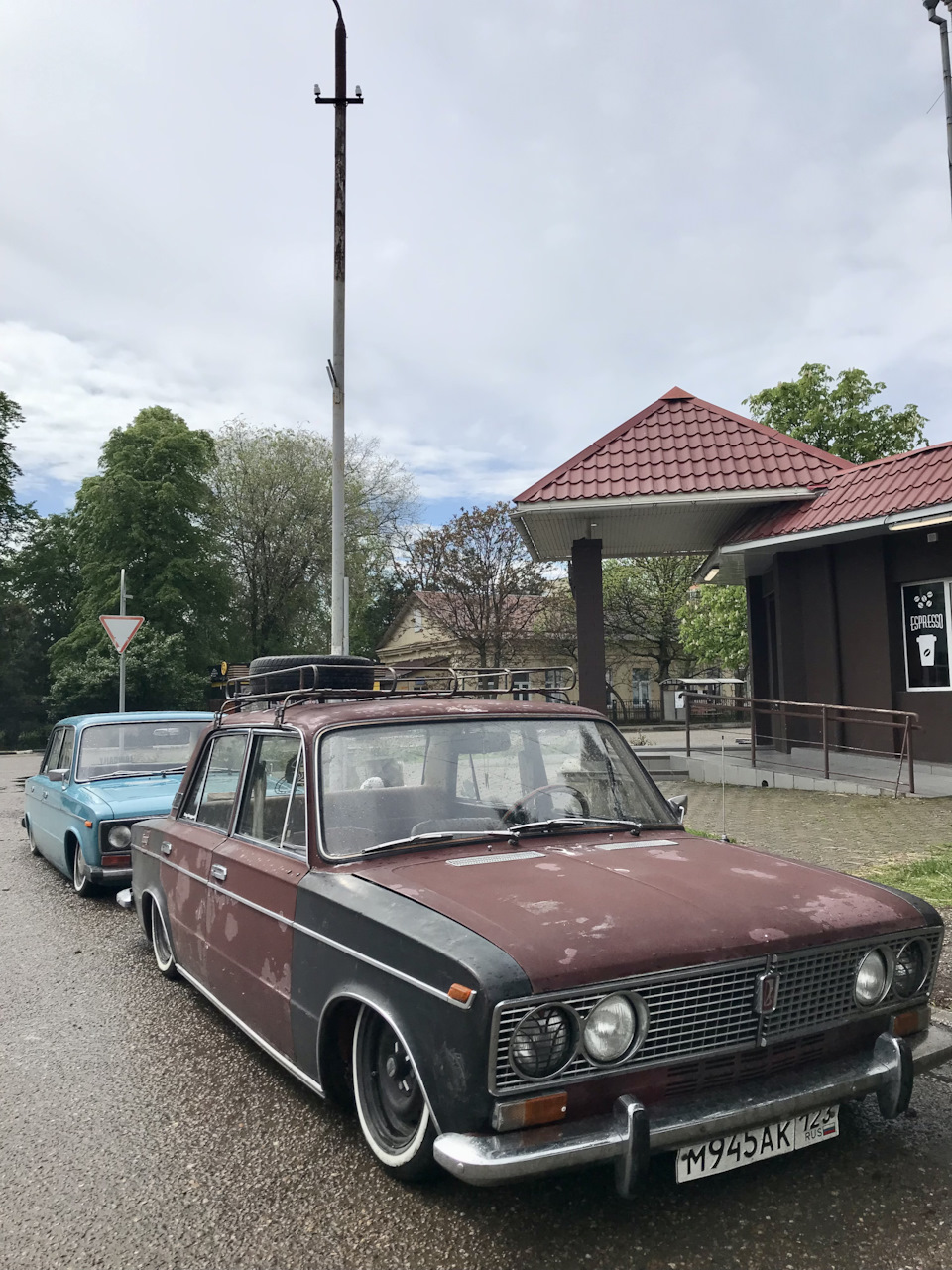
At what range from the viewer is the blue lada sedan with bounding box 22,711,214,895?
25.1 ft

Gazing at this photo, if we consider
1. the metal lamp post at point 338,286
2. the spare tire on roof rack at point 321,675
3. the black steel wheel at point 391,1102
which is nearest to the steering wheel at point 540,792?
the black steel wheel at point 391,1102

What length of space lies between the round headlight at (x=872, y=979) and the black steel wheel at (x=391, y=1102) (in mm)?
1440

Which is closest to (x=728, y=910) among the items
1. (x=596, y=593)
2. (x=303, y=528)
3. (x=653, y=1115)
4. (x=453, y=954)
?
(x=653, y=1115)

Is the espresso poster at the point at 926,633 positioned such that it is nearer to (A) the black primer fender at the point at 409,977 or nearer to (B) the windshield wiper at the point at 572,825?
(B) the windshield wiper at the point at 572,825

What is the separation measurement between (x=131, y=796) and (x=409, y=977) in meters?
5.76

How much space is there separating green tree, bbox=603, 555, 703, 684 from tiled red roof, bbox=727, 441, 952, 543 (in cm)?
3427

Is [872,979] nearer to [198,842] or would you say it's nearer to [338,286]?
[198,842]

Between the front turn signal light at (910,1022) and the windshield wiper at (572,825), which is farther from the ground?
the windshield wiper at (572,825)

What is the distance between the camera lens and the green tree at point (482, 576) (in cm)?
4075

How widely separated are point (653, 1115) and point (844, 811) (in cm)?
949

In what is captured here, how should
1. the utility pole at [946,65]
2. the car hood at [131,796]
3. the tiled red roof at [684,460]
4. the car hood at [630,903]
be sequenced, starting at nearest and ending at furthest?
the car hood at [630,903]
the car hood at [131,796]
the utility pole at [946,65]
the tiled red roof at [684,460]

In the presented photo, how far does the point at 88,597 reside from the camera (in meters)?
42.1

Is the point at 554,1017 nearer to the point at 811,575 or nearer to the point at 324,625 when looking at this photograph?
the point at 811,575

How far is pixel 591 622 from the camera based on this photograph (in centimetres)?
1527
